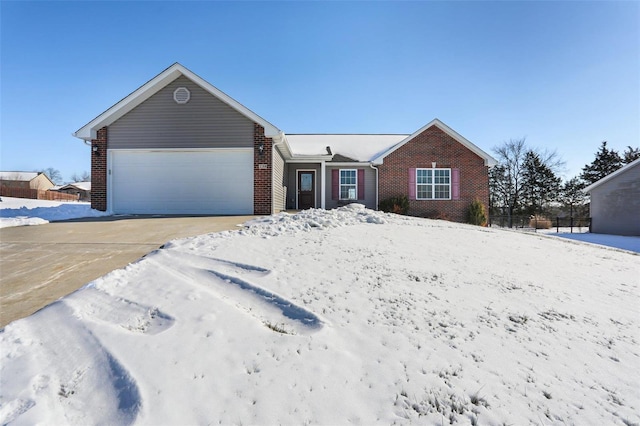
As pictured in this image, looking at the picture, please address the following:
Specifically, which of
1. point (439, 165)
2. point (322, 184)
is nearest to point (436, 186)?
point (439, 165)

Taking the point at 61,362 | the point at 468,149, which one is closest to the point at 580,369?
the point at 61,362

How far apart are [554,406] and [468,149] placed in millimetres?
14175

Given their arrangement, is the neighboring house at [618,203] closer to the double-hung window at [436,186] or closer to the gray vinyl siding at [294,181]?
the double-hung window at [436,186]

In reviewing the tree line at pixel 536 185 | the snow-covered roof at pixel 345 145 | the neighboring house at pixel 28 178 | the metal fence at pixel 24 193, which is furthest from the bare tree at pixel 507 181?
the neighboring house at pixel 28 178

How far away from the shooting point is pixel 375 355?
2.26 meters

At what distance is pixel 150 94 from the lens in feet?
34.2

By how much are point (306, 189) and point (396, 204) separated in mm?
4382

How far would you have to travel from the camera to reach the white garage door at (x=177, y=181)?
10508mm

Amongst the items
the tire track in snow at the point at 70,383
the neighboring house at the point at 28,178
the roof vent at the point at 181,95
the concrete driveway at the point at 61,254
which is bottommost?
the tire track in snow at the point at 70,383

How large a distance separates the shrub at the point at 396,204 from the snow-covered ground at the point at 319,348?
9.53m

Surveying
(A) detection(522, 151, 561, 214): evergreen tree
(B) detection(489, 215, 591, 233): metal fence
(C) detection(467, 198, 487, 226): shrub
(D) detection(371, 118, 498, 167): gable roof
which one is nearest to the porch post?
(D) detection(371, 118, 498, 167): gable roof

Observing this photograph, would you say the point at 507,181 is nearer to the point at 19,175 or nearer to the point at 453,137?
the point at 453,137

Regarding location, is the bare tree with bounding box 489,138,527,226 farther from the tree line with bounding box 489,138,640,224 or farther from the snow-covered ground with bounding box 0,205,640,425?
the snow-covered ground with bounding box 0,205,640,425

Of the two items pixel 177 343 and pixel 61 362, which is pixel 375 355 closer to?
pixel 177 343
